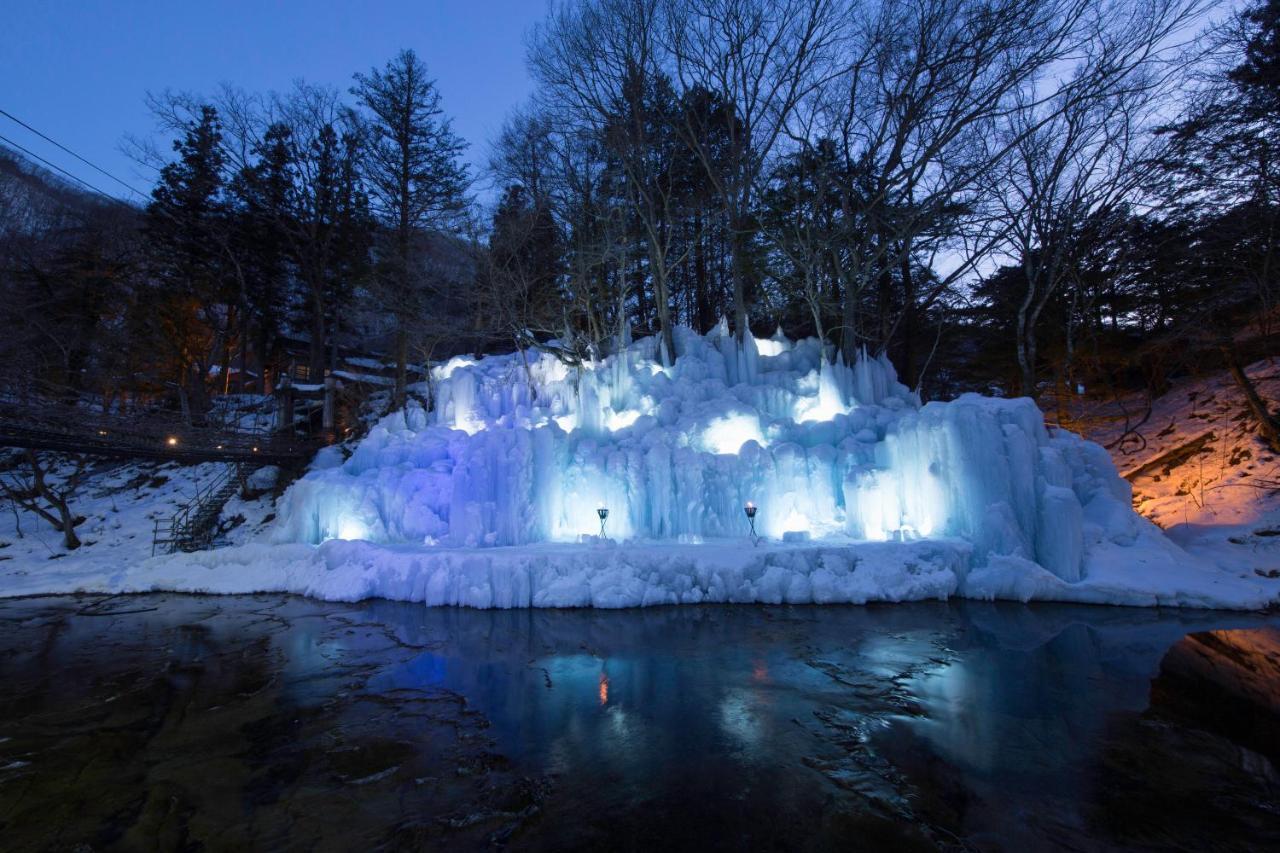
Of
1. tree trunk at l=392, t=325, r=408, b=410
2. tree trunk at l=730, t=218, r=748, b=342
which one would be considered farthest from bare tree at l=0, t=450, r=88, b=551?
tree trunk at l=730, t=218, r=748, b=342

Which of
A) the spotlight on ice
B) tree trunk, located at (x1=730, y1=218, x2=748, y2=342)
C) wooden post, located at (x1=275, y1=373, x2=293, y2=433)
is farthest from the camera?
wooden post, located at (x1=275, y1=373, x2=293, y2=433)

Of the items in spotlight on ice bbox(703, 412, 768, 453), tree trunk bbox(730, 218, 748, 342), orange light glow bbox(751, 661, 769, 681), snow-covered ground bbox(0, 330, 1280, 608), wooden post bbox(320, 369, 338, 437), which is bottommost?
orange light glow bbox(751, 661, 769, 681)

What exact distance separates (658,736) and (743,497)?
832 cm

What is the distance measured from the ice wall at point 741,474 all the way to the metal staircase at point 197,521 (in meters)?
4.93

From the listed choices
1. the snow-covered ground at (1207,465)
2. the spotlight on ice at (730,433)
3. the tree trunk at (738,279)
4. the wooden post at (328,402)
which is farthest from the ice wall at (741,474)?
the wooden post at (328,402)

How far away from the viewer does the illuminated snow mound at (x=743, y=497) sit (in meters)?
10.9

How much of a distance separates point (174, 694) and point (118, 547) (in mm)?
14772

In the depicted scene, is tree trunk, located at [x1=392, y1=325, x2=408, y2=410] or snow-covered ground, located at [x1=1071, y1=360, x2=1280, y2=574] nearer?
snow-covered ground, located at [x1=1071, y1=360, x2=1280, y2=574]

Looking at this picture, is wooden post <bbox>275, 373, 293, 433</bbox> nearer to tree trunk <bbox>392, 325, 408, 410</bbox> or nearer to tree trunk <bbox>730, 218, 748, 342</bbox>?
tree trunk <bbox>392, 325, 408, 410</bbox>

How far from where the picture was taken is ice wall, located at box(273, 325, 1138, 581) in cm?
1139

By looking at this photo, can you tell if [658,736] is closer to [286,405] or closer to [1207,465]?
[1207,465]

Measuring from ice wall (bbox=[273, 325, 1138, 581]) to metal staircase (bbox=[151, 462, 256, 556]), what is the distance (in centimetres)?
493

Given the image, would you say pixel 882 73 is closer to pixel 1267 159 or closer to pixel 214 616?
pixel 1267 159

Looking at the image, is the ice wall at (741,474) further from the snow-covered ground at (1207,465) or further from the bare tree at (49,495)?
the bare tree at (49,495)
